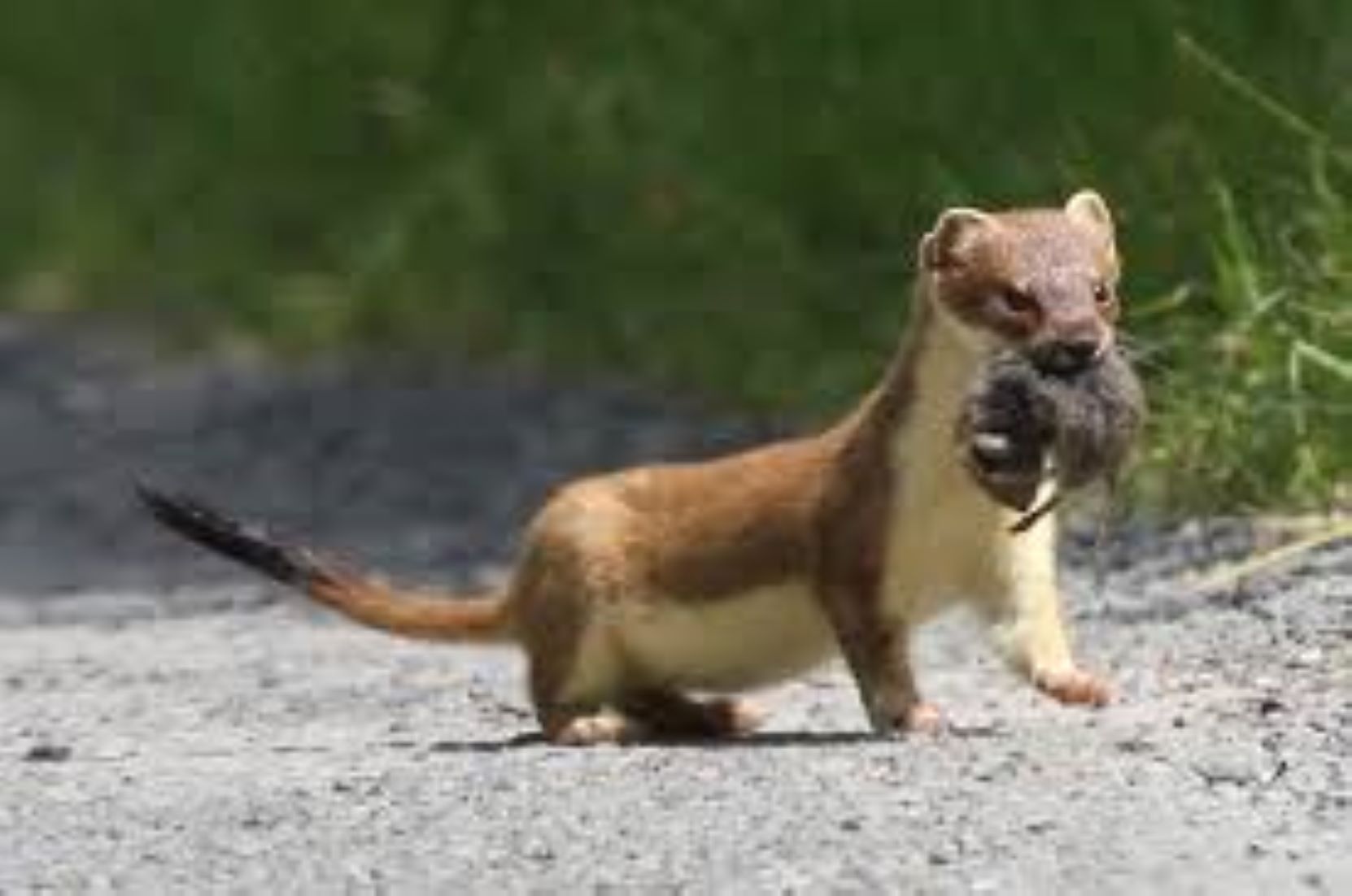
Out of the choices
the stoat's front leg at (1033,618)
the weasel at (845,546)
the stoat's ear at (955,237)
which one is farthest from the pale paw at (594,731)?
the stoat's ear at (955,237)

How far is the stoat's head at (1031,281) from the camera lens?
678 centimetres

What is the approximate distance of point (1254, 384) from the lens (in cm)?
914

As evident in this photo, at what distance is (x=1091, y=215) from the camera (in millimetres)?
7160

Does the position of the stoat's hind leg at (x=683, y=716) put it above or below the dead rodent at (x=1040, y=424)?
below

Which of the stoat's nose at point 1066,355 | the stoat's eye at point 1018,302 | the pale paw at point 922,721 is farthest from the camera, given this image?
the pale paw at point 922,721

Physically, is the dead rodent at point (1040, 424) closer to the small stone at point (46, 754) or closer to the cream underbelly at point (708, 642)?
the cream underbelly at point (708, 642)

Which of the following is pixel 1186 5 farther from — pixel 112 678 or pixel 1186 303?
pixel 112 678

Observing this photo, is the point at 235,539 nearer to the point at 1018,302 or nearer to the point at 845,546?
the point at 845,546

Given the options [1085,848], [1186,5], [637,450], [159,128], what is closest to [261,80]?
[159,128]

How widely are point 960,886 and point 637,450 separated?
21.6ft

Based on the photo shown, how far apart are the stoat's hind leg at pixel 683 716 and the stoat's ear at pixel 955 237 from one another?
3.05 feet

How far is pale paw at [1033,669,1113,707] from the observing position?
23.7 ft

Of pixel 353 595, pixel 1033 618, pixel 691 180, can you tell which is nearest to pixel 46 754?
pixel 353 595

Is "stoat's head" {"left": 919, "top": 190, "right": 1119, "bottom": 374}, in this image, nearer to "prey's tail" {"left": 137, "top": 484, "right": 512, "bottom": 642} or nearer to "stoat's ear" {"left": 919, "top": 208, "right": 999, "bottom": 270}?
"stoat's ear" {"left": 919, "top": 208, "right": 999, "bottom": 270}
